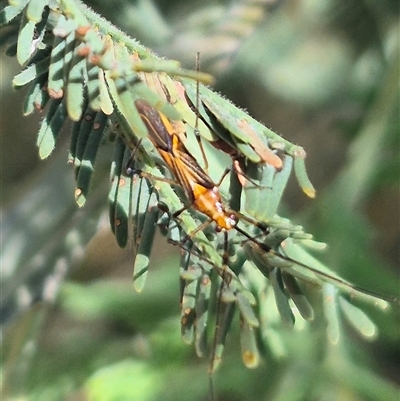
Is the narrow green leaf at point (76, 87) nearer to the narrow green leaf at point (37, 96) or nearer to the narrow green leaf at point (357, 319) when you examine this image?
the narrow green leaf at point (37, 96)

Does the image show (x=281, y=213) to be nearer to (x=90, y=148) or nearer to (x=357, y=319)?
(x=357, y=319)

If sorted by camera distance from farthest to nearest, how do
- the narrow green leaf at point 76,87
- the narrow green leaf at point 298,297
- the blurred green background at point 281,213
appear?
the blurred green background at point 281,213 < the narrow green leaf at point 298,297 < the narrow green leaf at point 76,87

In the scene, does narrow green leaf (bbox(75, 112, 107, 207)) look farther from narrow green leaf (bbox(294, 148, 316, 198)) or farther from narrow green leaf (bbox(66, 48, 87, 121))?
narrow green leaf (bbox(294, 148, 316, 198))

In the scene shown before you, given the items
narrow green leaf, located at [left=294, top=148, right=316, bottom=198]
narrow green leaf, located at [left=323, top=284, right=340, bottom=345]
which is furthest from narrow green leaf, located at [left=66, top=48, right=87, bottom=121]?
narrow green leaf, located at [left=323, top=284, right=340, bottom=345]

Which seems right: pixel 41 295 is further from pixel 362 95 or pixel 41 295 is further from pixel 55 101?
pixel 362 95

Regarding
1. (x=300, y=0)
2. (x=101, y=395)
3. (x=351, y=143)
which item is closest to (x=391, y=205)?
(x=351, y=143)

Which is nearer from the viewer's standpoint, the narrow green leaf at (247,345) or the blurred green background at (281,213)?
the narrow green leaf at (247,345)

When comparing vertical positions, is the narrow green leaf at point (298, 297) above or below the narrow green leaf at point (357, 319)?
above

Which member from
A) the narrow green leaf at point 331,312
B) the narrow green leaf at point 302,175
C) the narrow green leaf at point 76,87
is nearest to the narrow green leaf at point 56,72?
the narrow green leaf at point 76,87
